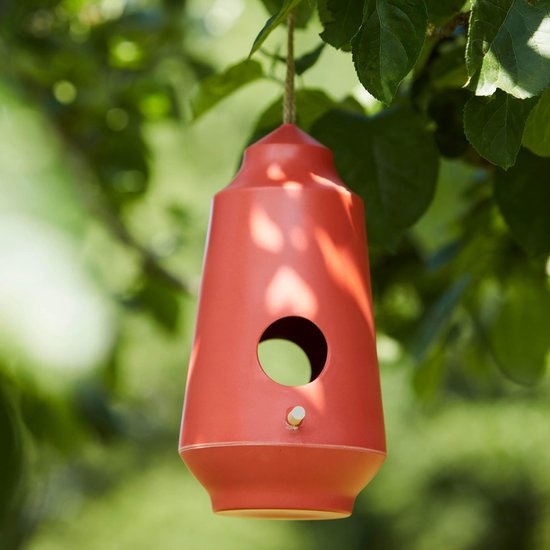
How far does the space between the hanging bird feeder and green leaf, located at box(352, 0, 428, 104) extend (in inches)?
14.1

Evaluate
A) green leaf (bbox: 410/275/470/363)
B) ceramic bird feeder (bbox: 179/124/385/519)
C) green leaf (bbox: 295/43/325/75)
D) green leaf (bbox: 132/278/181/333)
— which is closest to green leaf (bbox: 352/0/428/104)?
ceramic bird feeder (bbox: 179/124/385/519)

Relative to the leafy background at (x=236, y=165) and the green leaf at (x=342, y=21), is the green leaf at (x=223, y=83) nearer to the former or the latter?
the leafy background at (x=236, y=165)

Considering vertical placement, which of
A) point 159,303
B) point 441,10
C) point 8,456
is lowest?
point 159,303

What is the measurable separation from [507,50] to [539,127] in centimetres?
29

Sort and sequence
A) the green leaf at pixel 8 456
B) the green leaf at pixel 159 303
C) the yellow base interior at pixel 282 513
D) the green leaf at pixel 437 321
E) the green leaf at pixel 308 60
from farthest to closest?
the green leaf at pixel 159 303 → the green leaf at pixel 437 321 → the green leaf at pixel 8 456 → the green leaf at pixel 308 60 → the yellow base interior at pixel 282 513

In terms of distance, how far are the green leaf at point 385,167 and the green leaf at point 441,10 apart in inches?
13.2

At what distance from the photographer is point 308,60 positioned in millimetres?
1671

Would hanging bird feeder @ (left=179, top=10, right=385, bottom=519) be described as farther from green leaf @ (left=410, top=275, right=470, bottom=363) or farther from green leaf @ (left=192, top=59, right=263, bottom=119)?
green leaf @ (left=410, top=275, right=470, bottom=363)

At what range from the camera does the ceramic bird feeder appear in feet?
4.60

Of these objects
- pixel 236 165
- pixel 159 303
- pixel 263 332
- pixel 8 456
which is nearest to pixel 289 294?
pixel 263 332

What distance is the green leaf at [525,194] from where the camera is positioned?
5.72 feet

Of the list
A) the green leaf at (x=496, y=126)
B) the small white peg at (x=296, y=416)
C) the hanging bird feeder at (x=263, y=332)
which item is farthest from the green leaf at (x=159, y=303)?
the green leaf at (x=496, y=126)

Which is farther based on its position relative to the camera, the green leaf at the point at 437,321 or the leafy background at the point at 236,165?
the green leaf at the point at 437,321

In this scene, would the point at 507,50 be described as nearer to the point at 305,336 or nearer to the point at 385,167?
the point at 385,167
